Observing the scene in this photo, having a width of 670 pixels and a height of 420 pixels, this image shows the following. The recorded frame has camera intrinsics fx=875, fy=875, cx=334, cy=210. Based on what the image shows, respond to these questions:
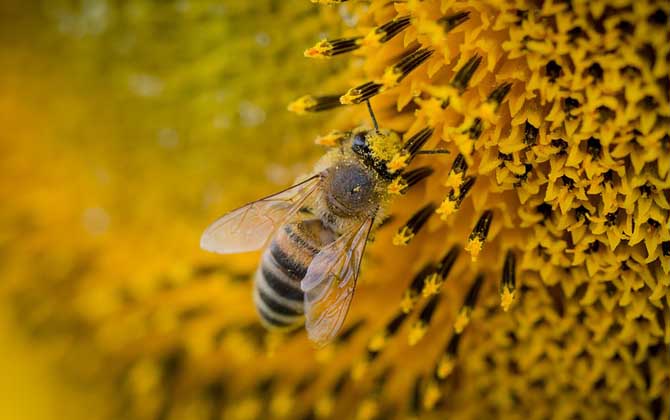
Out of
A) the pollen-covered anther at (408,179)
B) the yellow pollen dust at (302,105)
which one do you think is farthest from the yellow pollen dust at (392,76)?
the yellow pollen dust at (302,105)

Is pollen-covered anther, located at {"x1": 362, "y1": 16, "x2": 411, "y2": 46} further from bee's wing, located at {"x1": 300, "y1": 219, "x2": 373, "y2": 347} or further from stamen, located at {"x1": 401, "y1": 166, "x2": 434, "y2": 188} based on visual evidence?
bee's wing, located at {"x1": 300, "y1": 219, "x2": 373, "y2": 347}

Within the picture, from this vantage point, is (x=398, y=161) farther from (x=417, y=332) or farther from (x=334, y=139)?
(x=417, y=332)

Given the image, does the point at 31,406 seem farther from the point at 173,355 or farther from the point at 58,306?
the point at 173,355

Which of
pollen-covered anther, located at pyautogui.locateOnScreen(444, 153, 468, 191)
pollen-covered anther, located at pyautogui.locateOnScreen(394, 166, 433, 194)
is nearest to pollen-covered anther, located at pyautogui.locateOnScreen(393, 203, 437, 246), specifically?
pollen-covered anther, located at pyautogui.locateOnScreen(394, 166, 433, 194)

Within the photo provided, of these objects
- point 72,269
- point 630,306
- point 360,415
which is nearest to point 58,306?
point 72,269

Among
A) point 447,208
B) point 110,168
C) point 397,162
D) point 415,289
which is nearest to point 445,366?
point 415,289

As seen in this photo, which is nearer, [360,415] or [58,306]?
[360,415]

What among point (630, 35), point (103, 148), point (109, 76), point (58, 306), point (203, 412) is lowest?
point (203, 412)
